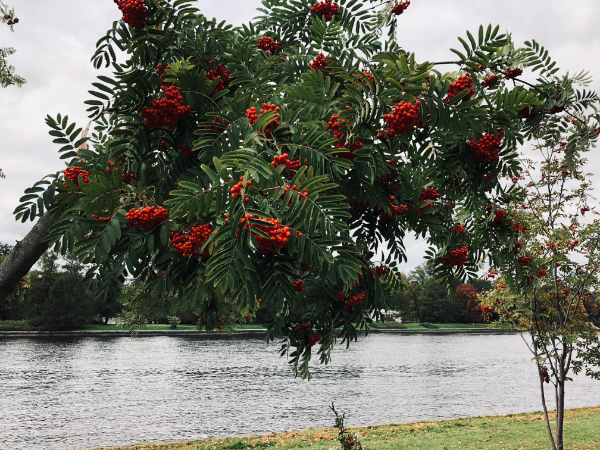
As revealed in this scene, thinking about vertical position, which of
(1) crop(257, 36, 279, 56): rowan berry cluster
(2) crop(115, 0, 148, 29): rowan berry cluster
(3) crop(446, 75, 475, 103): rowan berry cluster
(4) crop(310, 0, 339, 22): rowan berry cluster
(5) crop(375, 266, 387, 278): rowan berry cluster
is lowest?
(5) crop(375, 266, 387, 278): rowan berry cluster

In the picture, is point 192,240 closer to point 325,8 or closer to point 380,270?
point 380,270

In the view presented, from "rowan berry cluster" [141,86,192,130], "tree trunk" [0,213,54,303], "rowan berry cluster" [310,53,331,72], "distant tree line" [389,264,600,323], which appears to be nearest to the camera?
"rowan berry cluster" [141,86,192,130]

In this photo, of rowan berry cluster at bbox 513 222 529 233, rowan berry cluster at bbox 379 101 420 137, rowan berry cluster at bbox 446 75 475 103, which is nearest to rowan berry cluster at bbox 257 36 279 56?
rowan berry cluster at bbox 446 75 475 103

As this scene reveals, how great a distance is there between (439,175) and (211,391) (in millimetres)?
15486

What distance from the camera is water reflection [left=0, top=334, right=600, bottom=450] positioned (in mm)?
12211

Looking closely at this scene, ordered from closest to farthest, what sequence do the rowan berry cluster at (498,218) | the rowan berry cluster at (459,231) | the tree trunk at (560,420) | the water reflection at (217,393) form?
the rowan berry cluster at (459,231) < the rowan berry cluster at (498,218) < the tree trunk at (560,420) < the water reflection at (217,393)

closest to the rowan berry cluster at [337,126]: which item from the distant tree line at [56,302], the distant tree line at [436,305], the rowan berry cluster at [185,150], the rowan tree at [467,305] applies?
the rowan berry cluster at [185,150]

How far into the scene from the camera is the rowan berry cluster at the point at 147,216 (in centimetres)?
256

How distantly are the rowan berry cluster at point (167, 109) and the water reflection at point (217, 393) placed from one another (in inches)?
396

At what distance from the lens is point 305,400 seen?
15.9 metres

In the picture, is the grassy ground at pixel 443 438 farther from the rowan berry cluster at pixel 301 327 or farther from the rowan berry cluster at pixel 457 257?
the rowan berry cluster at pixel 457 257

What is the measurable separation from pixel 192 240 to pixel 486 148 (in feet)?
6.49

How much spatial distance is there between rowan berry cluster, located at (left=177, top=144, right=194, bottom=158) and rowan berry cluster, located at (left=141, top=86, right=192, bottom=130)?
28 cm

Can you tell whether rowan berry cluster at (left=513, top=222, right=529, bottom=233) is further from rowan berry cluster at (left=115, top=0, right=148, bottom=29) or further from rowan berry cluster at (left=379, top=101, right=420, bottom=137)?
rowan berry cluster at (left=115, top=0, right=148, bottom=29)
